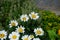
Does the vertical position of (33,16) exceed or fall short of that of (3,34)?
it exceeds it

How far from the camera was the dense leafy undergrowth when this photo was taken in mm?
1987

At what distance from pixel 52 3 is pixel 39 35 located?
1404 mm

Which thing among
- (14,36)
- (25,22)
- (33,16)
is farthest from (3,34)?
(33,16)

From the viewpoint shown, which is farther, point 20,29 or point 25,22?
point 25,22

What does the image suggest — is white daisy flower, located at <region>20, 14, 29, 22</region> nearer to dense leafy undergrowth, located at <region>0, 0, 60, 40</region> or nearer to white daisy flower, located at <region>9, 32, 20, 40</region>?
dense leafy undergrowth, located at <region>0, 0, 60, 40</region>

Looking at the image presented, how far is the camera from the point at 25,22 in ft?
6.84

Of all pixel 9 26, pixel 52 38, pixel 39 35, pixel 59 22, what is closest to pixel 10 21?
pixel 9 26

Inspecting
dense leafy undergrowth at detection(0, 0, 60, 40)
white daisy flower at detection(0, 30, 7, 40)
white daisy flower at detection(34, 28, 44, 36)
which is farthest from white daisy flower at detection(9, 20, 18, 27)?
white daisy flower at detection(34, 28, 44, 36)

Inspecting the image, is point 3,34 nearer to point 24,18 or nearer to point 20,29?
point 20,29

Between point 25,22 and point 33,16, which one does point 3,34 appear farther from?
point 33,16

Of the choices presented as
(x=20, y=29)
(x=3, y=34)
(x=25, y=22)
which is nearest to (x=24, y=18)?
(x=25, y=22)

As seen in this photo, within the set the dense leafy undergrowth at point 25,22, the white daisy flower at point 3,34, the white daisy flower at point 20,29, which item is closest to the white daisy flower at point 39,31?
the dense leafy undergrowth at point 25,22

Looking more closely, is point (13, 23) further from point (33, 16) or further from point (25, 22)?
point (33, 16)

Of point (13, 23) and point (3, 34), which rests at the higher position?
point (13, 23)
